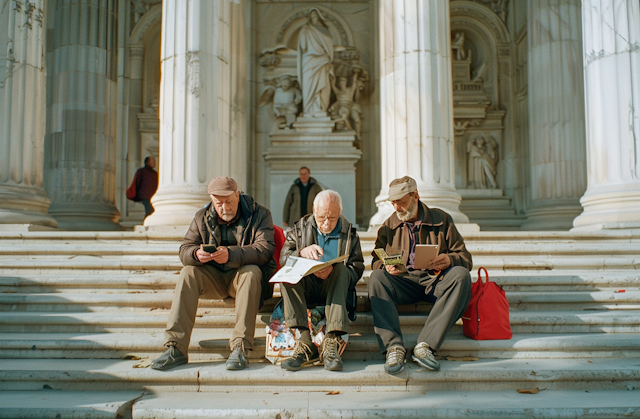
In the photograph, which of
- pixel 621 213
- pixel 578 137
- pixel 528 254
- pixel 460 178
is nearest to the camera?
pixel 528 254

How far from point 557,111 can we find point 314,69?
5.29 meters

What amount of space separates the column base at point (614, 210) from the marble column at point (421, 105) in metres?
1.79

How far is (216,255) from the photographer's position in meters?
4.42

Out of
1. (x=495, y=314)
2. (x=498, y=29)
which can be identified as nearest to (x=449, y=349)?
(x=495, y=314)

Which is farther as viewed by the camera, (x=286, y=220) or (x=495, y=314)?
(x=286, y=220)

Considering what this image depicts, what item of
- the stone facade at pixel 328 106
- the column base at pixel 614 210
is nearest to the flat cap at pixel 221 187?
the stone facade at pixel 328 106

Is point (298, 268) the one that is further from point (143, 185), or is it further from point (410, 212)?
point (143, 185)

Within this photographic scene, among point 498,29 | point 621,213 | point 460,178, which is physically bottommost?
point 621,213

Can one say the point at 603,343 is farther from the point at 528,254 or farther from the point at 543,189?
the point at 543,189

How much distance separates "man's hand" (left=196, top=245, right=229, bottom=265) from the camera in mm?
4418

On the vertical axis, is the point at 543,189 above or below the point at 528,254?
above

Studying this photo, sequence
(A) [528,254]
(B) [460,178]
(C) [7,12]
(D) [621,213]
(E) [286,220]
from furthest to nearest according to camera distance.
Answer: (B) [460,178] < (E) [286,220] < (C) [7,12] < (D) [621,213] < (A) [528,254]

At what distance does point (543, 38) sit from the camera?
1116 centimetres

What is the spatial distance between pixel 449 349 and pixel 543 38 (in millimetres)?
8970
